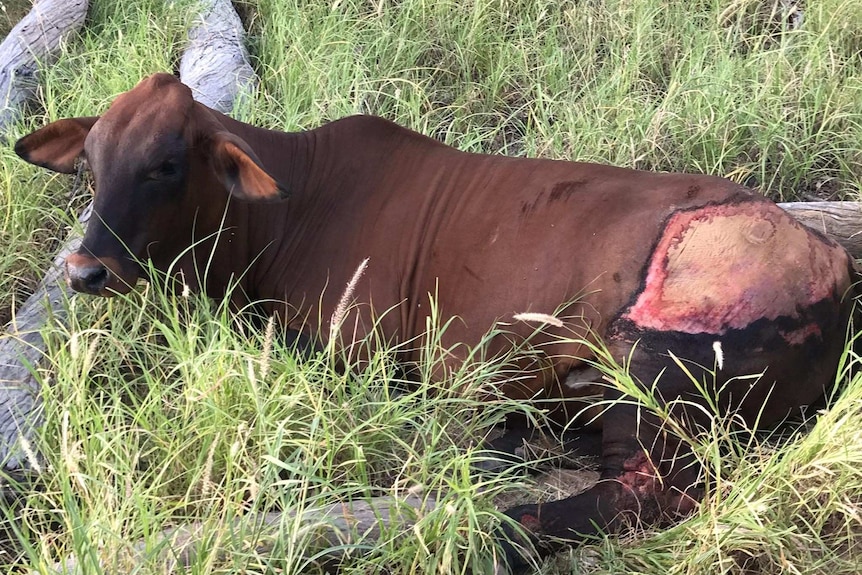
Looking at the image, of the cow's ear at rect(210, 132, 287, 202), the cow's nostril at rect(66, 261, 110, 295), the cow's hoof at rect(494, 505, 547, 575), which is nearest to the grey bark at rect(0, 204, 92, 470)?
the cow's nostril at rect(66, 261, 110, 295)

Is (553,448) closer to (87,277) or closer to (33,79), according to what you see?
(87,277)

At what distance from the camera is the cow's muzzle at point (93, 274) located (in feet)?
8.16

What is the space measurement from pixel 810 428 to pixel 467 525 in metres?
1.26

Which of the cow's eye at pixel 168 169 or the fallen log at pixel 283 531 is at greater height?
the cow's eye at pixel 168 169

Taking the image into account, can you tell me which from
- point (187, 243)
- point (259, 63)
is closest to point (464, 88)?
point (259, 63)

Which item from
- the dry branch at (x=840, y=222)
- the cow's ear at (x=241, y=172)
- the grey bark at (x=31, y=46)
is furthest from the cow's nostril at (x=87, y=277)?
the dry branch at (x=840, y=222)

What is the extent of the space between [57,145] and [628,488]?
7.53 feet

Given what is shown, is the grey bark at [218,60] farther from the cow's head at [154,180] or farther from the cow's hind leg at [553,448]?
the cow's hind leg at [553,448]

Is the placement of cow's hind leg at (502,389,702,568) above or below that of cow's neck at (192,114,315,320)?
below

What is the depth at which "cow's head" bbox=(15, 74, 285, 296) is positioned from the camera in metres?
2.56

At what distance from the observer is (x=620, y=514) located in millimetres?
2334

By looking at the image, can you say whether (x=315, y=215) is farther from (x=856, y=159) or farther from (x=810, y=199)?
(x=856, y=159)

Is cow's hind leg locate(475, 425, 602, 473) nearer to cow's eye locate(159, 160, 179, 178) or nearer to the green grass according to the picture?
the green grass

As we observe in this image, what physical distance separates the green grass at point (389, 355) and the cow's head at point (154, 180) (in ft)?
0.69
